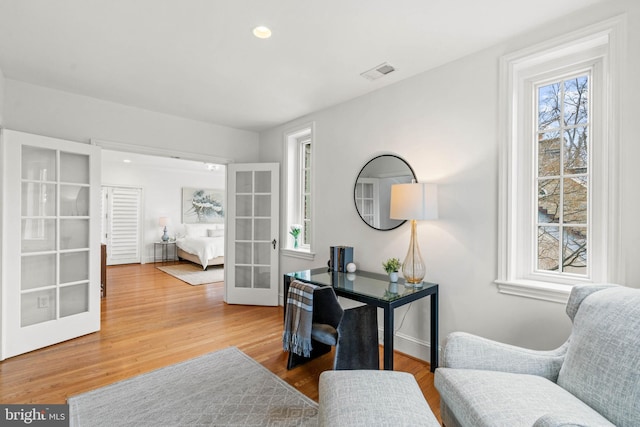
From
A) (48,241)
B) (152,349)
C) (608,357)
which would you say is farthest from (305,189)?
(608,357)

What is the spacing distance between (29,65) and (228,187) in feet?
7.48

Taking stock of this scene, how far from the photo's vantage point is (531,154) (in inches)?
86.5

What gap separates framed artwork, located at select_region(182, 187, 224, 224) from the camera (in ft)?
27.4

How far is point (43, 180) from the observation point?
117 inches

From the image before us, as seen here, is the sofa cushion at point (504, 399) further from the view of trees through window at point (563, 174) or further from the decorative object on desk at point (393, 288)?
the view of trees through window at point (563, 174)

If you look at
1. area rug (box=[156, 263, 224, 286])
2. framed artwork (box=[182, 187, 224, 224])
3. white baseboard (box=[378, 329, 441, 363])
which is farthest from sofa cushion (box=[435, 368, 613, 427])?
framed artwork (box=[182, 187, 224, 224])

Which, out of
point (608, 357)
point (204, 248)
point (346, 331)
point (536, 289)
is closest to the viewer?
point (608, 357)

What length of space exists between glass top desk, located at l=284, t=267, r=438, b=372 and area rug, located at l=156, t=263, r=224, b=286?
11.3 feet

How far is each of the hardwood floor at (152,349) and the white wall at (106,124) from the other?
2.08 meters

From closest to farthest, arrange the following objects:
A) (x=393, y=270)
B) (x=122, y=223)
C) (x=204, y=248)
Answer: (x=393, y=270) < (x=204, y=248) < (x=122, y=223)

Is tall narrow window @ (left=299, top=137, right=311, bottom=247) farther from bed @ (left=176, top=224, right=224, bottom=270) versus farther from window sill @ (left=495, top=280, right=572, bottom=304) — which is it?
bed @ (left=176, top=224, right=224, bottom=270)

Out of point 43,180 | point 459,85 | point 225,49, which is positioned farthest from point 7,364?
point 459,85

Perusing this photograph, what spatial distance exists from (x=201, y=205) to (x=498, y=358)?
823 cm

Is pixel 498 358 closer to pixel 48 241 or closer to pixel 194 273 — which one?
pixel 48 241
